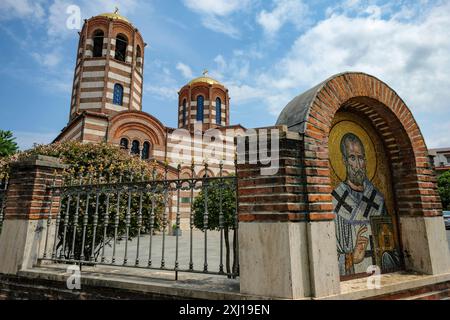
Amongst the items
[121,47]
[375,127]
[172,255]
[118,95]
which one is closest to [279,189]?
[375,127]

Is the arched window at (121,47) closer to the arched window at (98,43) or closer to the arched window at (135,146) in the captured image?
the arched window at (98,43)

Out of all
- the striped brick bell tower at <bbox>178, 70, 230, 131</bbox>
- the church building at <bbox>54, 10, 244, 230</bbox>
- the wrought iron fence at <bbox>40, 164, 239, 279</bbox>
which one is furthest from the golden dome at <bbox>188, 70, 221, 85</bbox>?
the wrought iron fence at <bbox>40, 164, 239, 279</bbox>

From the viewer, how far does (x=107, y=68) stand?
866 inches

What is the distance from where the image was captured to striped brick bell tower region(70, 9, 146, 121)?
71.3 feet

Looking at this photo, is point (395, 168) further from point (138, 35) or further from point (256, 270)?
point (138, 35)

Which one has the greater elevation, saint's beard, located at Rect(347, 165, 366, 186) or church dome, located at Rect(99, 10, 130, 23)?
church dome, located at Rect(99, 10, 130, 23)

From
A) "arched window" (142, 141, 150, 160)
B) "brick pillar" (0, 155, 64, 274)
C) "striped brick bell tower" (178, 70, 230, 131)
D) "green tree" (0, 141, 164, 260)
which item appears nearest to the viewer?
"brick pillar" (0, 155, 64, 274)

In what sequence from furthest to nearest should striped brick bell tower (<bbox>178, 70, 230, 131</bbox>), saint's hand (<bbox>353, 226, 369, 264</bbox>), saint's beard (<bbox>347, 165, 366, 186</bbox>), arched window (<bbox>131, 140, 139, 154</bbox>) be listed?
striped brick bell tower (<bbox>178, 70, 230, 131</bbox>)
arched window (<bbox>131, 140, 139, 154</bbox>)
saint's beard (<bbox>347, 165, 366, 186</bbox>)
saint's hand (<bbox>353, 226, 369, 264</bbox>)

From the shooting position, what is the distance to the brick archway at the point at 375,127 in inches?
136

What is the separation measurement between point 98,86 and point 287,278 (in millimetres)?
22323

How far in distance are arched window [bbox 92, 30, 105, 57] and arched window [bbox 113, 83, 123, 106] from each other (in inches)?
122

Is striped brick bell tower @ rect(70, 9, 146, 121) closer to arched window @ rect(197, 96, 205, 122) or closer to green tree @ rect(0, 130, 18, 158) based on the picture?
green tree @ rect(0, 130, 18, 158)

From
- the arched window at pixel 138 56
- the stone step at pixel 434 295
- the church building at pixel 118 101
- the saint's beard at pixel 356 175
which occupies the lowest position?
the stone step at pixel 434 295

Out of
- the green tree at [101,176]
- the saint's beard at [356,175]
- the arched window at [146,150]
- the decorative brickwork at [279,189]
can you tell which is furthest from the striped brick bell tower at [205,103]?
the decorative brickwork at [279,189]
